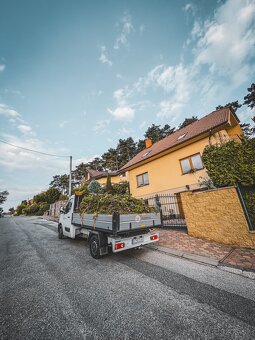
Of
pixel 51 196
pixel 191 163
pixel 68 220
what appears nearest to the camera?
pixel 68 220

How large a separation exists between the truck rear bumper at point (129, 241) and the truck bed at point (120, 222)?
0.84 ft

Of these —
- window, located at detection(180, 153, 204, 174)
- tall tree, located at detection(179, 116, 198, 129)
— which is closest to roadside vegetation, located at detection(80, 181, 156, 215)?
window, located at detection(180, 153, 204, 174)

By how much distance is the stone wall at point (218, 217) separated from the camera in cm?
504

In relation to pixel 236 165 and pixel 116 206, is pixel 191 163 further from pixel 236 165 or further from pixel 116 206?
pixel 116 206

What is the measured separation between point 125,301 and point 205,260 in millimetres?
2739

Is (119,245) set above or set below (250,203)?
below

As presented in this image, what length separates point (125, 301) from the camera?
260cm

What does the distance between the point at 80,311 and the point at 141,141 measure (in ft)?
112

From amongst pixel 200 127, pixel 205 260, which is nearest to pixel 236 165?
pixel 205 260

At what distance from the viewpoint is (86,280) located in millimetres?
3385

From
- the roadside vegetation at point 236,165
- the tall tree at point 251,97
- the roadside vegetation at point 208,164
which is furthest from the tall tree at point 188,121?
the roadside vegetation at point 236,165

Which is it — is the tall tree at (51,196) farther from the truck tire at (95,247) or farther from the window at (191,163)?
the truck tire at (95,247)

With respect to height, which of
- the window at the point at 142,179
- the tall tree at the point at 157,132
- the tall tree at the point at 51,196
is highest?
the tall tree at the point at 157,132

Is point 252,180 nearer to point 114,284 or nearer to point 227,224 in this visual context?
point 227,224
